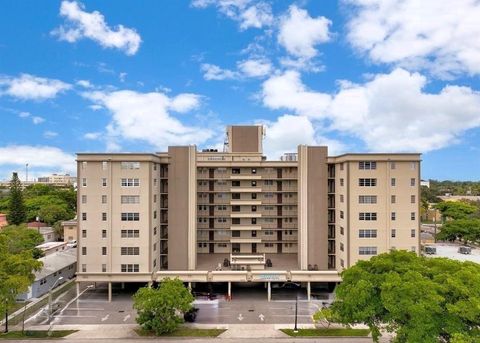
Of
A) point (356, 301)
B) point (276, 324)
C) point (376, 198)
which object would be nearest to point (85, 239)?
point (276, 324)

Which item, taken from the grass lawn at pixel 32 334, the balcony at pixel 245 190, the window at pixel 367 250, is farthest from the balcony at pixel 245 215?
the grass lawn at pixel 32 334

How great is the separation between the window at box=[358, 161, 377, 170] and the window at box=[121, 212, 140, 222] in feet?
87.1

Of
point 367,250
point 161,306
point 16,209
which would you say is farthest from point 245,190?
point 16,209

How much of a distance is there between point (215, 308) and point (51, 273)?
22.5m

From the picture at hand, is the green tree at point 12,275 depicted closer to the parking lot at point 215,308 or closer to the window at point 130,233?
the parking lot at point 215,308

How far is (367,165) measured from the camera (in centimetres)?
3828

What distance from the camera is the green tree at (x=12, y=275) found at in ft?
88.2

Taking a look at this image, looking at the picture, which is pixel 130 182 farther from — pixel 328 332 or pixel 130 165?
pixel 328 332

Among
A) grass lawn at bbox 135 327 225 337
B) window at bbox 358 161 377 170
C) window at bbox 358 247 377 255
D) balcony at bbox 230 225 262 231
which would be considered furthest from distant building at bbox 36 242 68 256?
window at bbox 358 161 377 170

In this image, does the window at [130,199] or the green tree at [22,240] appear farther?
the green tree at [22,240]

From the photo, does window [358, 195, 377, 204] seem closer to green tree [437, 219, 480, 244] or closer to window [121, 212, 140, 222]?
window [121, 212, 140, 222]

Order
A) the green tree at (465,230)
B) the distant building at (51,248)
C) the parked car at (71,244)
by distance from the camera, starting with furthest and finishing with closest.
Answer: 1. the green tree at (465,230)
2. the parked car at (71,244)
3. the distant building at (51,248)

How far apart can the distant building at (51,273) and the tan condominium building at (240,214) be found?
7.19m

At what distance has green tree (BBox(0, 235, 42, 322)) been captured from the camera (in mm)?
26891
